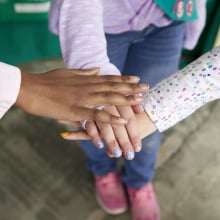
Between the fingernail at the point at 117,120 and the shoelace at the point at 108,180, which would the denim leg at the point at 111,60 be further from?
the fingernail at the point at 117,120

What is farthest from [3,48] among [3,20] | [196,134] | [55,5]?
[196,134]

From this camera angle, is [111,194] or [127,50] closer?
[127,50]

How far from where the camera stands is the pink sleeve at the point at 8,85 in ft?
1.96

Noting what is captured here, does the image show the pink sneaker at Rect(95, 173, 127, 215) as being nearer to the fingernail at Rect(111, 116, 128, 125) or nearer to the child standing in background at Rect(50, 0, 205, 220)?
the child standing in background at Rect(50, 0, 205, 220)

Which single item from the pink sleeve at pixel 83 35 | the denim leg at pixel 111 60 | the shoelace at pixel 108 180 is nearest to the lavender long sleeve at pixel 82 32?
the pink sleeve at pixel 83 35

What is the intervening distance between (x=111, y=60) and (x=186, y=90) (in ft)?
1.01

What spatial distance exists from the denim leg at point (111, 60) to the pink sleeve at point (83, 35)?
0.17 m

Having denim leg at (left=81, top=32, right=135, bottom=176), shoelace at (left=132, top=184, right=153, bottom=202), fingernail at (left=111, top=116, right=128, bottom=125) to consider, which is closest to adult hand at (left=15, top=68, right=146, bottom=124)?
fingernail at (left=111, top=116, right=128, bottom=125)

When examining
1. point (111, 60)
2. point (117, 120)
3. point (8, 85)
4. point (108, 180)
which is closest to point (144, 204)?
point (108, 180)

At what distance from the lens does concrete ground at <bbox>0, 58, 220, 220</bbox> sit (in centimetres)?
122

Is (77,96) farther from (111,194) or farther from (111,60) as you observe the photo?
(111,194)

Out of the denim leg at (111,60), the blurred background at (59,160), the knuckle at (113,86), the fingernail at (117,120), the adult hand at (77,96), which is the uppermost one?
the knuckle at (113,86)

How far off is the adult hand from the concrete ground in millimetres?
654

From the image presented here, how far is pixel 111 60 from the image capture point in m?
0.95
